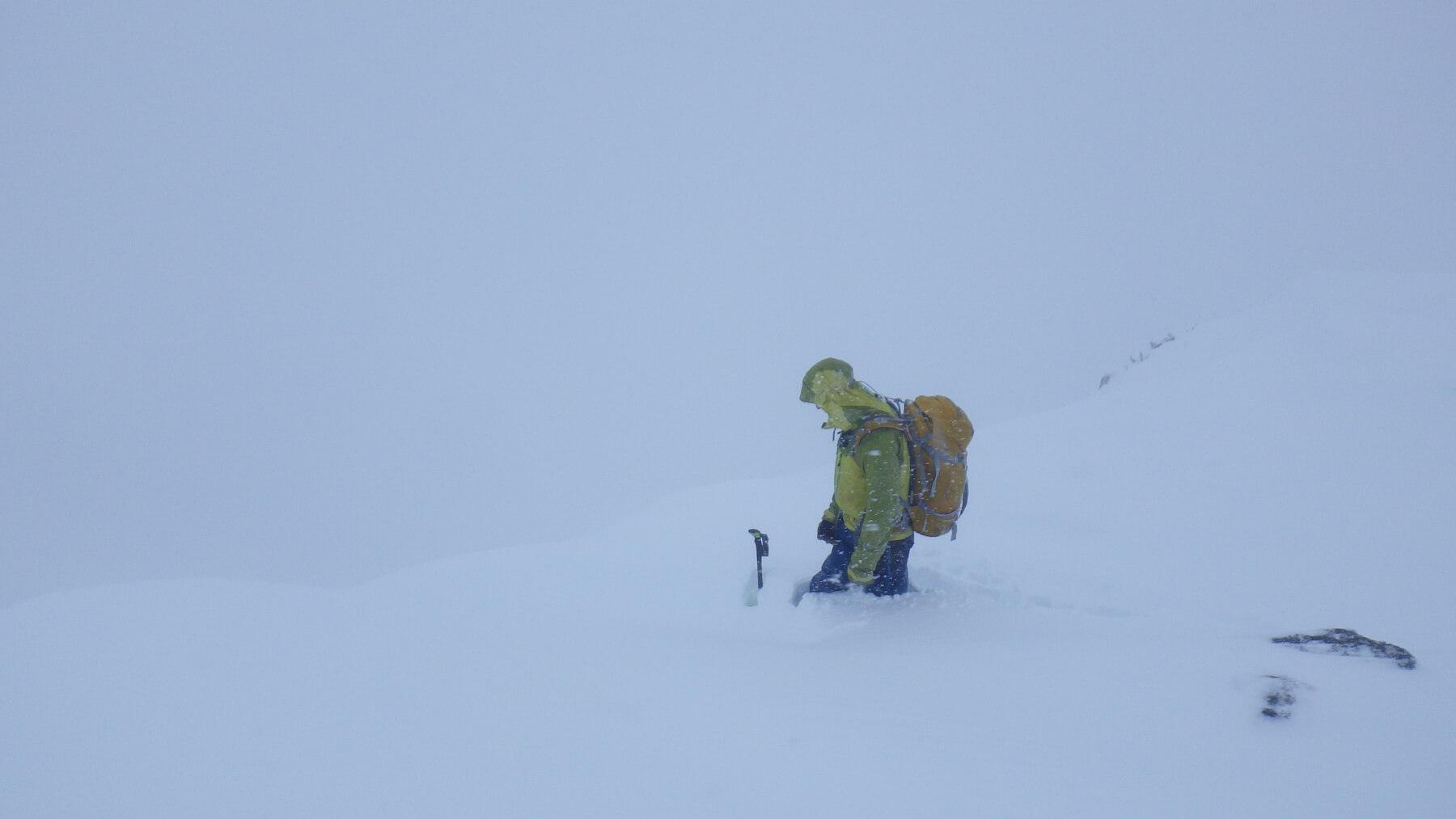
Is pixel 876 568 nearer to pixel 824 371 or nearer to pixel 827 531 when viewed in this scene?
pixel 827 531

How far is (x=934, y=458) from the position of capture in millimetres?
5449

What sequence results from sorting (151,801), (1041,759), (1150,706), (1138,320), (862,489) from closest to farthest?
(151,801) → (1041,759) → (1150,706) → (862,489) → (1138,320)

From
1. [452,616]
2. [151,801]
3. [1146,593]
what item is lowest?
[151,801]

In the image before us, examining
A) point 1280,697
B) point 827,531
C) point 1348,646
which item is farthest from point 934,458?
point 1348,646

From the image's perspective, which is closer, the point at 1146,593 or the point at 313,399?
the point at 1146,593

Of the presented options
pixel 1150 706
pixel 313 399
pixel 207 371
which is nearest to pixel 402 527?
pixel 1150 706

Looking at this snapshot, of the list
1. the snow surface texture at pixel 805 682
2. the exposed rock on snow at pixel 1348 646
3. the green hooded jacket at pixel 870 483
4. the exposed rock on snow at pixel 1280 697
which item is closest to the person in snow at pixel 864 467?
the green hooded jacket at pixel 870 483

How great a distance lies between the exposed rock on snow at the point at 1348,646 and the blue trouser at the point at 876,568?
2470mm

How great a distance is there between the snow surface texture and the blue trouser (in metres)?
0.16

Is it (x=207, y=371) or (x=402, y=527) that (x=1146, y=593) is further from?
(x=207, y=371)

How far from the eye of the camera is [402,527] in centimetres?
7219

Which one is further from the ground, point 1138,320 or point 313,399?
point 1138,320

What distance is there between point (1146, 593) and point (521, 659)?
5.17 m

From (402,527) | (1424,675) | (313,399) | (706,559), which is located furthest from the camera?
(313,399)
